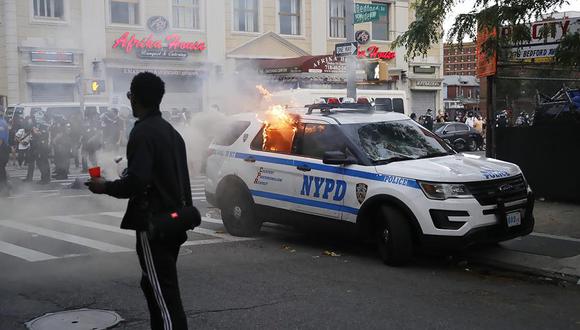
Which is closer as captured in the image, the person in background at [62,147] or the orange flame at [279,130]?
the orange flame at [279,130]

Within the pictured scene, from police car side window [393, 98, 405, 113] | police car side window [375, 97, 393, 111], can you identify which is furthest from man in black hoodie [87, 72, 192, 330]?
police car side window [393, 98, 405, 113]

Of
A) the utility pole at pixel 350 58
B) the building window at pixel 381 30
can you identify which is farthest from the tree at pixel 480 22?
the building window at pixel 381 30

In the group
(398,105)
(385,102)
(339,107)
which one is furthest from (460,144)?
(339,107)

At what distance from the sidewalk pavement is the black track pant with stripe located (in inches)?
172

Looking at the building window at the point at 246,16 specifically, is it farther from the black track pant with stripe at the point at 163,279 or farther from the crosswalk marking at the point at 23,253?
the black track pant with stripe at the point at 163,279

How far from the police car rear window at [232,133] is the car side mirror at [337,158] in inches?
74.4

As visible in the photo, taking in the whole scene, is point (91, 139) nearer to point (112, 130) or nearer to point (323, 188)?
point (112, 130)

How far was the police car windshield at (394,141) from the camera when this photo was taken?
297 inches

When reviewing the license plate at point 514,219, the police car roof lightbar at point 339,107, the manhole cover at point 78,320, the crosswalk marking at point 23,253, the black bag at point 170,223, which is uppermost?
the police car roof lightbar at point 339,107

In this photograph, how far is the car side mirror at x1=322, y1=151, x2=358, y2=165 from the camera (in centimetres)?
A: 738

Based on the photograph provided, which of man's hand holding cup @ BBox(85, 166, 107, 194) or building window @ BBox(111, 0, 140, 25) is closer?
man's hand holding cup @ BBox(85, 166, 107, 194)

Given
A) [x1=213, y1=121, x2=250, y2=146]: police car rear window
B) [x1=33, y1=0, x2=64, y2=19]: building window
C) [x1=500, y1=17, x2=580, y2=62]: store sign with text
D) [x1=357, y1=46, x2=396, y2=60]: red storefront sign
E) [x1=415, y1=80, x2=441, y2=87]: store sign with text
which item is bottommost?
[x1=213, y1=121, x2=250, y2=146]: police car rear window

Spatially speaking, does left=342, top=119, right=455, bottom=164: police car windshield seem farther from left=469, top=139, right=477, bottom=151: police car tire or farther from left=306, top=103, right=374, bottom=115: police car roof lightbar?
left=469, top=139, right=477, bottom=151: police car tire

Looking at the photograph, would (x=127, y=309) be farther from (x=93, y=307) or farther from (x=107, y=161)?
(x=107, y=161)
